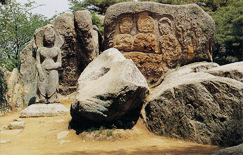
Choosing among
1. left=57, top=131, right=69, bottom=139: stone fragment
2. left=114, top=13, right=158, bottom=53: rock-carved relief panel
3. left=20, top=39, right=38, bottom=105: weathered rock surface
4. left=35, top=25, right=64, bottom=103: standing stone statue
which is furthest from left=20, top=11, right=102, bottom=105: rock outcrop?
left=57, top=131, right=69, bottom=139: stone fragment

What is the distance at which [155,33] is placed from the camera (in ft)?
28.0

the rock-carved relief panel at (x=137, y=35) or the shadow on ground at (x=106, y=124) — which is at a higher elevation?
the rock-carved relief panel at (x=137, y=35)

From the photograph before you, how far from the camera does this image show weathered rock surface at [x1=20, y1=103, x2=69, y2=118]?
6.27 metres

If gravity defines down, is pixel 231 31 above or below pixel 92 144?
above

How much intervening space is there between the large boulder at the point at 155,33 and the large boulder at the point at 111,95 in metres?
3.60

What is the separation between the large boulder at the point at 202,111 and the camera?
387cm

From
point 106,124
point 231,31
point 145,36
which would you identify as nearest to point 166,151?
point 106,124

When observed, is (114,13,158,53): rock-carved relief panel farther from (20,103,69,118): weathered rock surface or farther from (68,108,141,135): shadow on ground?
(68,108,141,135): shadow on ground

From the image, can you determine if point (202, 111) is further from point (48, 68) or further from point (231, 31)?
point (231, 31)

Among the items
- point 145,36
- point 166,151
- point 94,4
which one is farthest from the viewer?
point 94,4

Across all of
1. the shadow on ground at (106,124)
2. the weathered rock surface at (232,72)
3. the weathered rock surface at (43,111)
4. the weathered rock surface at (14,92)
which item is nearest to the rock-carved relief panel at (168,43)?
the weathered rock surface at (232,72)

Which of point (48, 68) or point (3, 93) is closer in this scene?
point (48, 68)

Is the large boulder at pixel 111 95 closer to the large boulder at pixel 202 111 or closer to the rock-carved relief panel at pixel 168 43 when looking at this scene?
the large boulder at pixel 202 111

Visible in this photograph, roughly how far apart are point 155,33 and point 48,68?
400 cm
